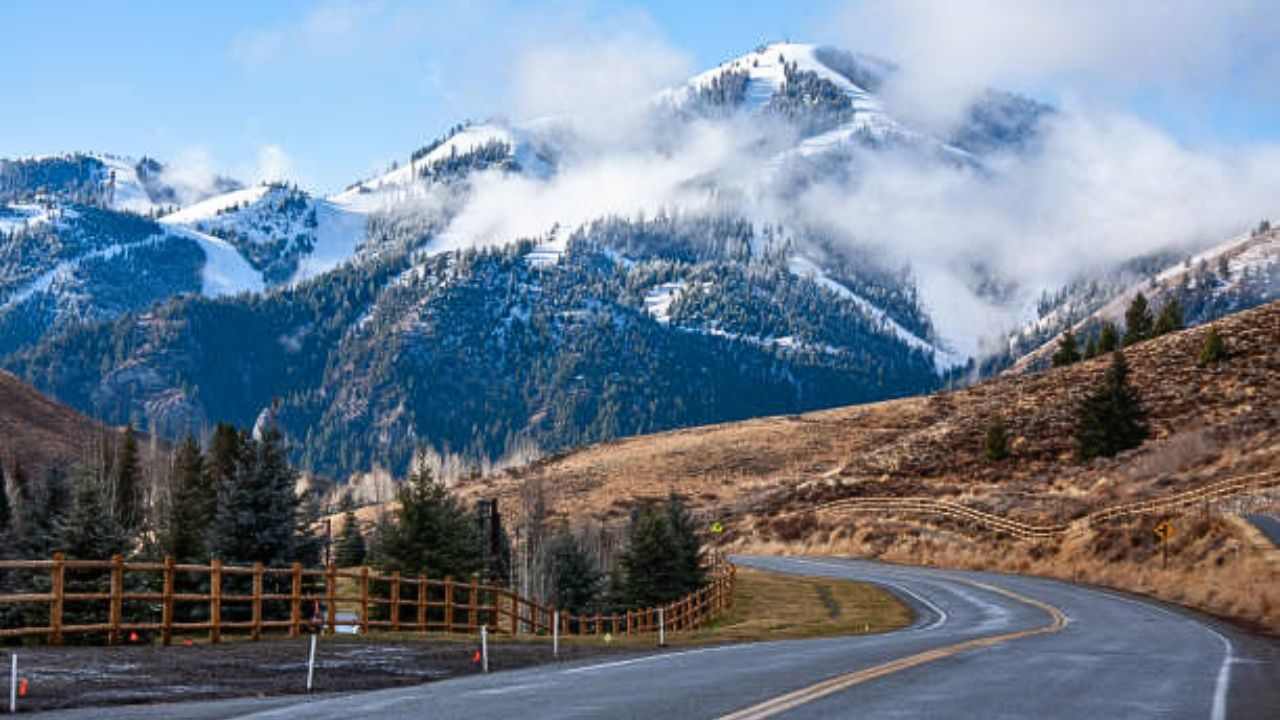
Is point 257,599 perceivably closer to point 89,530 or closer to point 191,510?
point 89,530

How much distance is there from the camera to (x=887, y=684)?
1620cm

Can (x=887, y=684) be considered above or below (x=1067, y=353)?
below

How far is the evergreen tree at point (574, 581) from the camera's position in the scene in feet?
210

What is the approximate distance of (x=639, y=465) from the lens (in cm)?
13612

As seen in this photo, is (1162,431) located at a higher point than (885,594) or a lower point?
higher

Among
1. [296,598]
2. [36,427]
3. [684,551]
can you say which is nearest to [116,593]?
[296,598]

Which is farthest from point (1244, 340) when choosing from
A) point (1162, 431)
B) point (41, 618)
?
point (41, 618)

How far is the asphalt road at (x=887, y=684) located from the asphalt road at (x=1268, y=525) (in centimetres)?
1688

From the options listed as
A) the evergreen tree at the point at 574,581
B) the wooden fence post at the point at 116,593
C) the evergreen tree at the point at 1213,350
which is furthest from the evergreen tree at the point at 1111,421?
the wooden fence post at the point at 116,593

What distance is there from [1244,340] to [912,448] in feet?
84.5

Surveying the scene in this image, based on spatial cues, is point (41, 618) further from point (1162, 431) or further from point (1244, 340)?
point (1244, 340)

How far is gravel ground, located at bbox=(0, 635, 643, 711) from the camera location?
52.2 ft

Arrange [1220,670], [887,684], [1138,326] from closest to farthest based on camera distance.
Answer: [887,684]
[1220,670]
[1138,326]

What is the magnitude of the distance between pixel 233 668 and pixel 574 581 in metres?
46.6
